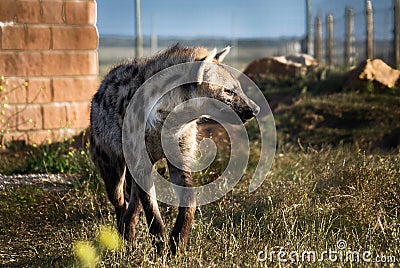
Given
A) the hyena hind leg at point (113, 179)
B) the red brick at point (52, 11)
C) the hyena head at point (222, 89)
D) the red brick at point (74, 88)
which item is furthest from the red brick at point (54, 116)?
the hyena head at point (222, 89)

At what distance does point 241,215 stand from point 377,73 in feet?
20.7

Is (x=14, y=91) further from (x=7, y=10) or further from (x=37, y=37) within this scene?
(x=7, y=10)

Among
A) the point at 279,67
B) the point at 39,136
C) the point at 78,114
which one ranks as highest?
the point at 279,67

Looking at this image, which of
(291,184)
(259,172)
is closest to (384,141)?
(259,172)

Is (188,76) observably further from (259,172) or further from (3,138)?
(3,138)

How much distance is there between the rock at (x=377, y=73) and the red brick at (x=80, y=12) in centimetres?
458

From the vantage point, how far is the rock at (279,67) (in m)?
13.7

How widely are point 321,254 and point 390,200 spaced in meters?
1.31

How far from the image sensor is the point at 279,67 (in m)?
13.9

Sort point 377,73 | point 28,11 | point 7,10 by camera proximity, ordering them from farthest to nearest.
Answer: point 377,73, point 28,11, point 7,10

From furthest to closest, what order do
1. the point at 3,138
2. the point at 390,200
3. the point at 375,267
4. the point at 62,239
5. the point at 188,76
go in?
the point at 3,138 → the point at 390,200 → the point at 62,239 → the point at 188,76 → the point at 375,267

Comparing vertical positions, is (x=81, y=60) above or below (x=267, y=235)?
above

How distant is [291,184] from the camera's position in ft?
19.6

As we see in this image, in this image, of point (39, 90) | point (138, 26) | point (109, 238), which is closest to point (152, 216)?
point (109, 238)
